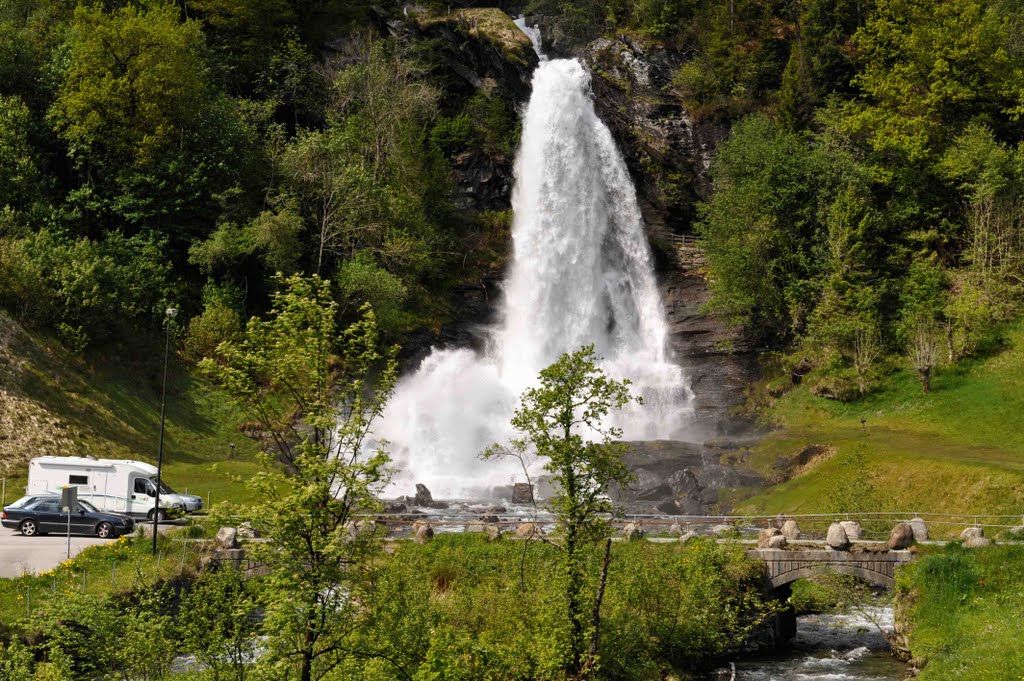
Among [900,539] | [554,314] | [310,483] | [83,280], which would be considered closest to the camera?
[310,483]

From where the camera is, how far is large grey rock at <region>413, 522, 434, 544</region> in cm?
3184

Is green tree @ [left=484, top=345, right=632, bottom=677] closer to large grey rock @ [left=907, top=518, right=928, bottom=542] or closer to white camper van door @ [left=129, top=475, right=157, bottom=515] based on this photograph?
large grey rock @ [left=907, top=518, right=928, bottom=542]

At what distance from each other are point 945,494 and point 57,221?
4426cm

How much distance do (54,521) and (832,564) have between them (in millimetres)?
25412

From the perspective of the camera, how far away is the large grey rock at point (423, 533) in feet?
104

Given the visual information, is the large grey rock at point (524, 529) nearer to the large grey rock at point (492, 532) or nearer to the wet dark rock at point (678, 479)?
the large grey rock at point (492, 532)

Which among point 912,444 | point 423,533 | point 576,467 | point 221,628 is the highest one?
point 912,444

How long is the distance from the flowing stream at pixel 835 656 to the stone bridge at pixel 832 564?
4.28 ft

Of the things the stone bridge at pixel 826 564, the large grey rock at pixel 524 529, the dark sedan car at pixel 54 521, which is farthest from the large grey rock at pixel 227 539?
the stone bridge at pixel 826 564

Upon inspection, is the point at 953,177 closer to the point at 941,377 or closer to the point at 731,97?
the point at 941,377

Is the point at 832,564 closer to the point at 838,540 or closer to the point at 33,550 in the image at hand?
the point at 838,540

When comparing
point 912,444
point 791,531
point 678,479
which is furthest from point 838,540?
point 912,444

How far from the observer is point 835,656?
2969 cm

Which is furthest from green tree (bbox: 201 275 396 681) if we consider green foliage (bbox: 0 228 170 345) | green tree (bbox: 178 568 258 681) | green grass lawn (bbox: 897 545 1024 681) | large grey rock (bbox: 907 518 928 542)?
green foliage (bbox: 0 228 170 345)
